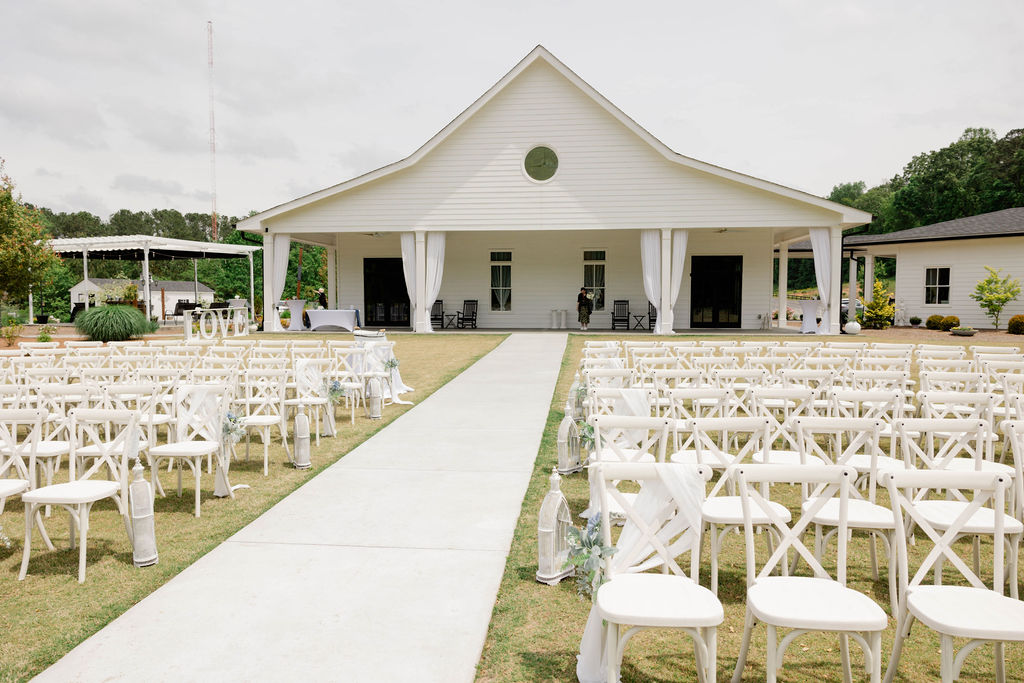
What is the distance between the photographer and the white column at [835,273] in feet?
70.1

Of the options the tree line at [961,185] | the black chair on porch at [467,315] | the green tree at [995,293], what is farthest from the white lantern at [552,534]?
the tree line at [961,185]

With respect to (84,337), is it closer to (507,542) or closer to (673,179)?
(673,179)

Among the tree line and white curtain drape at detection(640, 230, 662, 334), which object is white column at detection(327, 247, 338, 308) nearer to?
white curtain drape at detection(640, 230, 662, 334)

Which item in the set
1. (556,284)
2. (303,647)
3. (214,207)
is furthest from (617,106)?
(214,207)

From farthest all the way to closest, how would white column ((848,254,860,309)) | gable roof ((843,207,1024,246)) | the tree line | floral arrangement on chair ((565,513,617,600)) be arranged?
1. the tree line
2. white column ((848,254,860,309))
3. gable roof ((843,207,1024,246))
4. floral arrangement on chair ((565,513,617,600))

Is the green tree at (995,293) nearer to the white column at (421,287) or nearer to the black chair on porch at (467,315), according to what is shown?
the black chair on porch at (467,315)

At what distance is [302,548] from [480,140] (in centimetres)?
1948

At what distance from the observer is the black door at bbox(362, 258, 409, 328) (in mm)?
26562

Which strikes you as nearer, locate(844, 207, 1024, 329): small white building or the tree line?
locate(844, 207, 1024, 329): small white building

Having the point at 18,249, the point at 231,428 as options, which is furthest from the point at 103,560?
the point at 18,249

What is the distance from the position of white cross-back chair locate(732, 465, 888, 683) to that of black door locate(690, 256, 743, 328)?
22589mm

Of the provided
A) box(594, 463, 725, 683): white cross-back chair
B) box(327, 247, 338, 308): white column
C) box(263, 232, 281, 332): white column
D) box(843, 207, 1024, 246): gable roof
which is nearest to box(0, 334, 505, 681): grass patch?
box(594, 463, 725, 683): white cross-back chair

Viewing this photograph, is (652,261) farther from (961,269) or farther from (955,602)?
(955,602)

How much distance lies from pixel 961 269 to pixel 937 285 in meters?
1.02
